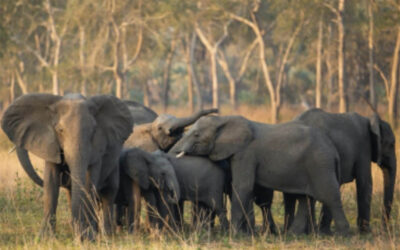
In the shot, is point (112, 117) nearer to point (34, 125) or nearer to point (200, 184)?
point (34, 125)

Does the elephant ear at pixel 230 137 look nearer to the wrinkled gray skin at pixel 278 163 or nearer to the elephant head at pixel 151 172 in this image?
the wrinkled gray skin at pixel 278 163

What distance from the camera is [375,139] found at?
417 inches

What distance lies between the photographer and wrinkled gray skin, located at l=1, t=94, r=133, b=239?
27.1ft

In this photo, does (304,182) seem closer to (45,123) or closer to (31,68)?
(45,123)

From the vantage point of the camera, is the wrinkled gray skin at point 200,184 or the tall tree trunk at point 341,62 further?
the tall tree trunk at point 341,62

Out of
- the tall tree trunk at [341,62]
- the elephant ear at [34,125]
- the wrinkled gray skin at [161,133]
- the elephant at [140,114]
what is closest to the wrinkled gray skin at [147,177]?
the elephant ear at [34,125]

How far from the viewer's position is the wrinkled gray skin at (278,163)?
9672 millimetres

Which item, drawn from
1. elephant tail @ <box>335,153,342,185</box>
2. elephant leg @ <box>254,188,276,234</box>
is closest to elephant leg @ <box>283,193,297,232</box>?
elephant leg @ <box>254,188,276,234</box>

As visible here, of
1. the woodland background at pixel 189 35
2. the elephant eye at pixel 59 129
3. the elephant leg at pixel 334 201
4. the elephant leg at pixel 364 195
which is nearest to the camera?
the elephant eye at pixel 59 129

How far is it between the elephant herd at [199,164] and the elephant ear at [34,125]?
11 mm

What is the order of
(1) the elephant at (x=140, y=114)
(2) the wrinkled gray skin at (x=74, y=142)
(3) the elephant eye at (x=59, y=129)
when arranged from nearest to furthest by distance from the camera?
(2) the wrinkled gray skin at (x=74, y=142)
(3) the elephant eye at (x=59, y=129)
(1) the elephant at (x=140, y=114)

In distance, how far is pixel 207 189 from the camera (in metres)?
9.98

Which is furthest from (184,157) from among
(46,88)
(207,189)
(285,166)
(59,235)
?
(46,88)

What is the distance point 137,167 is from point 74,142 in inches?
58.7
